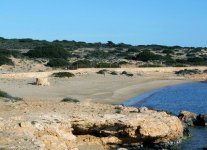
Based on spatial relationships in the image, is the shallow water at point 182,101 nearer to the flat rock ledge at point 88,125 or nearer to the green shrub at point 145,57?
the flat rock ledge at point 88,125

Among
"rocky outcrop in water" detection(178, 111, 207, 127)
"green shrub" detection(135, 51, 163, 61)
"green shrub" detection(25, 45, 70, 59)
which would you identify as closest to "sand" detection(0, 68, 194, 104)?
"rocky outcrop in water" detection(178, 111, 207, 127)

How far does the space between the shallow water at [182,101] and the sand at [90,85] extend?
1.17m

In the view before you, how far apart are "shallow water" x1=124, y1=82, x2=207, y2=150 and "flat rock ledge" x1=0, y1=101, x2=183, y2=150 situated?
162 cm

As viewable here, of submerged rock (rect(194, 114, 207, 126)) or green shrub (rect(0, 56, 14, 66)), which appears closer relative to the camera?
submerged rock (rect(194, 114, 207, 126))

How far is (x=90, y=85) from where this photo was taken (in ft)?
128

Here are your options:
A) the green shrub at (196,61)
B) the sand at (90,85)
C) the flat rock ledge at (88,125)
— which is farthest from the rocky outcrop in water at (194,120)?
the green shrub at (196,61)

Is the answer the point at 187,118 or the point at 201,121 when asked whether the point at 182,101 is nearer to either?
the point at 187,118

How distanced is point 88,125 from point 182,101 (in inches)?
778

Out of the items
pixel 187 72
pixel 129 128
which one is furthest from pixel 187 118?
pixel 187 72

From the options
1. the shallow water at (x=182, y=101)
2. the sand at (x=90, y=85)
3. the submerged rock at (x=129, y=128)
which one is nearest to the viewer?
the submerged rock at (x=129, y=128)

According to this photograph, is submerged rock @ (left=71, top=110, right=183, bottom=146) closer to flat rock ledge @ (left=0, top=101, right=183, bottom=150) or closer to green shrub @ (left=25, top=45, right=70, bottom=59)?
flat rock ledge @ (left=0, top=101, right=183, bottom=150)

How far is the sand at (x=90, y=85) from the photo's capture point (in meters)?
30.5

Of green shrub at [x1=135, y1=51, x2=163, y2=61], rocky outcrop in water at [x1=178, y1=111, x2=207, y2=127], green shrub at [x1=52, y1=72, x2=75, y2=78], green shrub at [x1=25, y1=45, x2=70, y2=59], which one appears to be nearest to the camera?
rocky outcrop in water at [x1=178, y1=111, x2=207, y2=127]

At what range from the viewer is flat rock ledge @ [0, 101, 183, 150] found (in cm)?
1427
